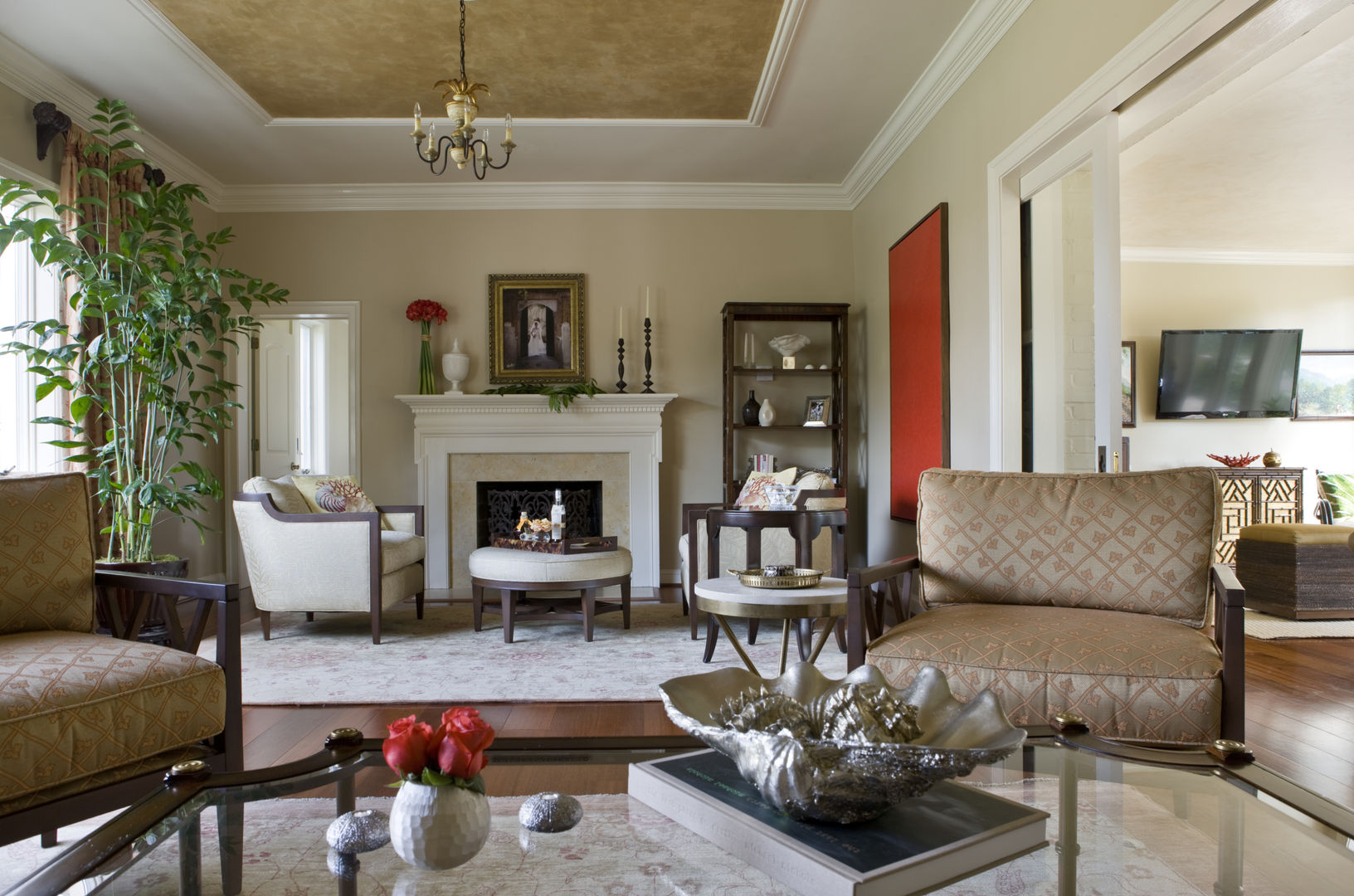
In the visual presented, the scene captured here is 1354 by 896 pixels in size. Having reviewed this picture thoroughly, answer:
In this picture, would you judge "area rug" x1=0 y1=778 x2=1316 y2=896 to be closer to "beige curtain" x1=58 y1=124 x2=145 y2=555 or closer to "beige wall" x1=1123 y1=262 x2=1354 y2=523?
"beige curtain" x1=58 y1=124 x2=145 y2=555

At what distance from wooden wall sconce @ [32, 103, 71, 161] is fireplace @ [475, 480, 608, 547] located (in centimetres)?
308

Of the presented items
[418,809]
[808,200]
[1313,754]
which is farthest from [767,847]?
[808,200]

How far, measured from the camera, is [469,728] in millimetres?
1028

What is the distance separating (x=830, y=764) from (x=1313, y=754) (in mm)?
2434

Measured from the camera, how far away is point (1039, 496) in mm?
2490

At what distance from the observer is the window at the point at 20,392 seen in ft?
14.1

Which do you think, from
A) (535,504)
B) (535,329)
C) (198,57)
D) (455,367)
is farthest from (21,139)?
(535,504)

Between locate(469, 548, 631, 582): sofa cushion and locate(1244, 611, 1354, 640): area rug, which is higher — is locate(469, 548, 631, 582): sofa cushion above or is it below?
above

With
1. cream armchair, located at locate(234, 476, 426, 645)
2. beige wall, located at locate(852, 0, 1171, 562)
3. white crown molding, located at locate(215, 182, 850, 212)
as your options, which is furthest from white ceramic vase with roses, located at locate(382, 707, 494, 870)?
white crown molding, located at locate(215, 182, 850, 212)

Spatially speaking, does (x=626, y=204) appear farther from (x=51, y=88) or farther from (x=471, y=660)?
(x=471, y=660)

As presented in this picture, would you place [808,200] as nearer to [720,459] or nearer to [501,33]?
[720,459]

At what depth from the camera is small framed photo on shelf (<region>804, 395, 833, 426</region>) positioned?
19.7ft

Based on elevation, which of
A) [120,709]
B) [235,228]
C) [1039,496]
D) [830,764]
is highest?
[235,228]

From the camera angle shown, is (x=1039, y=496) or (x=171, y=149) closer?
(x=1039, y=496)
